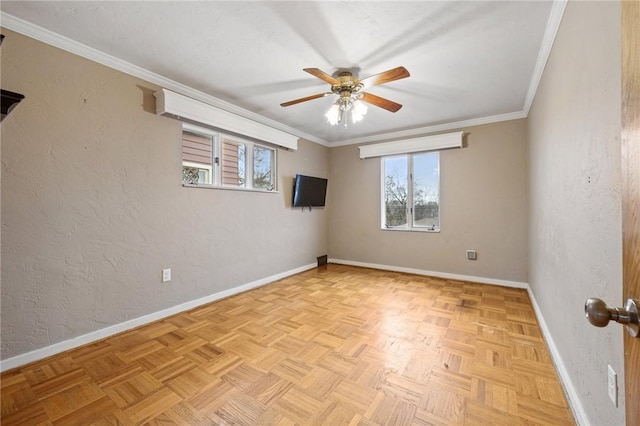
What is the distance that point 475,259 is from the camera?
3857 mm

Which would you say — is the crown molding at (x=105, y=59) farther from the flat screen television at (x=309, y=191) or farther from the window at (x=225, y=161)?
the flat screen television at (x=309, y=191)

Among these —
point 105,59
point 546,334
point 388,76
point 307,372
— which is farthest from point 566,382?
point 105,59

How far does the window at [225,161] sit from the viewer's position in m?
2.99

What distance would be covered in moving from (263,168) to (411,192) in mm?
2433

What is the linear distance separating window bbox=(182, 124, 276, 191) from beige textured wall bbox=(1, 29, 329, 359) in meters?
0.19

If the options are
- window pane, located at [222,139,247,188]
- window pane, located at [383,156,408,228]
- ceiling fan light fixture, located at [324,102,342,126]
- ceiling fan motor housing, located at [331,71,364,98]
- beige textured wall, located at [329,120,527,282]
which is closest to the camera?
ceiling fan motor housing, located at [331,71,364,98]

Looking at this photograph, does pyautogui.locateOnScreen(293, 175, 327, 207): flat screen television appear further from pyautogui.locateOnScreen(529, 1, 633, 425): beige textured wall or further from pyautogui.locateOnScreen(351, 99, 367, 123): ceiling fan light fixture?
pyautogui.locateOnScreen(529, 1, 633, 425): beige textured wall

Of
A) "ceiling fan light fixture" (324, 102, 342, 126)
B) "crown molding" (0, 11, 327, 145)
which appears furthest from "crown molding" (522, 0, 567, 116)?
"crown molding" (0, 11, 327, 145)

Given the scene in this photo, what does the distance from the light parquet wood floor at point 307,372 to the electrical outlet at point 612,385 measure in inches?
19.7

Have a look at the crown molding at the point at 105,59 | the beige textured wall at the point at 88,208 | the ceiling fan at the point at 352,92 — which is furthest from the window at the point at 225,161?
the ceiling fan at the point at 352,92

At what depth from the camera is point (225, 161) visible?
3354mm

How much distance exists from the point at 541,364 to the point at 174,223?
3326mm

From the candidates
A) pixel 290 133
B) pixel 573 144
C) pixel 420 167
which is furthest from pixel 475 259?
pixel 290 133

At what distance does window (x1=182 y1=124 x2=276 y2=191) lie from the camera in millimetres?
2992
